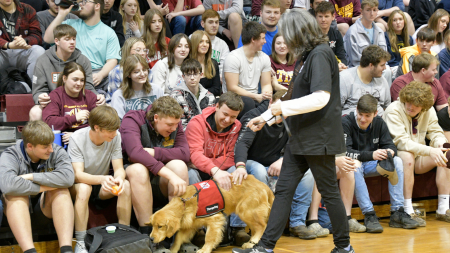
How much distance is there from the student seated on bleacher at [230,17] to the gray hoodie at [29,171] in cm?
365

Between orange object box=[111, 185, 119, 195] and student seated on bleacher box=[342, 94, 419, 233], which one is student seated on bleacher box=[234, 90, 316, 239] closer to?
student seated on bleacher box=[342, 94, 419, 233]

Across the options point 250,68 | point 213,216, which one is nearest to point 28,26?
point 250,68

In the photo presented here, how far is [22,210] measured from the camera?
3137 millimetres

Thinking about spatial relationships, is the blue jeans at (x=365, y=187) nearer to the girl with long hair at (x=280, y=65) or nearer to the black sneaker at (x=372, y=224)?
the black sneaker at (x=372, y=224)

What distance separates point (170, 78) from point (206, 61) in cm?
53

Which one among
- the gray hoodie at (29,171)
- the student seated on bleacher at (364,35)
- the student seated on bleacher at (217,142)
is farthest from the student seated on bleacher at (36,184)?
the student seated on bleacher at (364,35)

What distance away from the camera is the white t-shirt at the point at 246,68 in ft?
16.8

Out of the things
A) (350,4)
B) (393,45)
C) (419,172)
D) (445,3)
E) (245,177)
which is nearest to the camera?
(245,177)

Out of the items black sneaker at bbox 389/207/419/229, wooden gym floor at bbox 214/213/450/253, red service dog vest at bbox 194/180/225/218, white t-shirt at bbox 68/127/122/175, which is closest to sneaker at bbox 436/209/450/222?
wooden gym floor at bbox 214/213/450/253

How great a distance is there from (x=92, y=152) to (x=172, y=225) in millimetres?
818

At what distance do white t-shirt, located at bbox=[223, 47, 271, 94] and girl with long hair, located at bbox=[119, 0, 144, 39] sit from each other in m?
1.43

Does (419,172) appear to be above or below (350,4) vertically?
below

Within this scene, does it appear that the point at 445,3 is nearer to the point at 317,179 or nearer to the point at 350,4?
the point at 350,4

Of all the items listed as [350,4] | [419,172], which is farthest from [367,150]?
[350,4]
